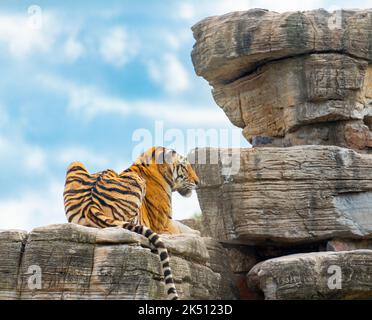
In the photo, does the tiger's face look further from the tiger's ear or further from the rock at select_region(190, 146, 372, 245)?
the rock at select_region(190, 146, 372, 245)

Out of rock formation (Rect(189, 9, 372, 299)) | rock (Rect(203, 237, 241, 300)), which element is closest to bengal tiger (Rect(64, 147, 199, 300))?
rock (Rect(203, 237, 241, 300))

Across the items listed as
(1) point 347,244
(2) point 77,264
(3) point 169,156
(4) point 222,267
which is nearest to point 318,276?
(1) point 347,244

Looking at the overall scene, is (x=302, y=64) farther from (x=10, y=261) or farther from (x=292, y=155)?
(x=10, y=261)

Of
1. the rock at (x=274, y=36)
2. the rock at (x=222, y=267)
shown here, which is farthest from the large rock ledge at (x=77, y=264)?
the rock at (x=274, y=36)

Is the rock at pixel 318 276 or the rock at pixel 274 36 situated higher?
the rock at pixel 274 36

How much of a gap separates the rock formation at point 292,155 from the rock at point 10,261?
413cm

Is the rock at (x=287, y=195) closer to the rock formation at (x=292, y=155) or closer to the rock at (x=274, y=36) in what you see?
the rock formation at (x=292, y=155)

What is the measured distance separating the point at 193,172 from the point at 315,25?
3.74 metres

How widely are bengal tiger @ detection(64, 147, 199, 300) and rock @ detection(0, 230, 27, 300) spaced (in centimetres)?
150

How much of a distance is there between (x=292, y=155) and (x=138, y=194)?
3029 millimetres

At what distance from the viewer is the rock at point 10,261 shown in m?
11.9
